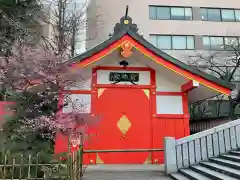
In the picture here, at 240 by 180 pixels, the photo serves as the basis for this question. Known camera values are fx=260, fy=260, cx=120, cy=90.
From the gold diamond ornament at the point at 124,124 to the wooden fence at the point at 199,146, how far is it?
2.55m

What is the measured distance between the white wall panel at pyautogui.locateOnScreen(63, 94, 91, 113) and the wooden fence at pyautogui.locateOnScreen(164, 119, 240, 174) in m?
3.57

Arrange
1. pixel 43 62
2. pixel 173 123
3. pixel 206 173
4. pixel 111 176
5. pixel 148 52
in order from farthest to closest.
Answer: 1. pixel 173 123
2. pixel 148 52
3. pixel 43 62
4. pixel 111 176
5. pixel 206 173

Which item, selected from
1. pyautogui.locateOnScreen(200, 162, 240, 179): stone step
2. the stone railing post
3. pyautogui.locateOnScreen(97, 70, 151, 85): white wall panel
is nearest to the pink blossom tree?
pyautogui.locateOnScreen(97, 70, 151, 85): white wall panel

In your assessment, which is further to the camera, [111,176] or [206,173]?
[111,176]

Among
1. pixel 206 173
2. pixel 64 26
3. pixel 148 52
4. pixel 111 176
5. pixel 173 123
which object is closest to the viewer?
pixel 206 173

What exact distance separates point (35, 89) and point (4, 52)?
836 cm

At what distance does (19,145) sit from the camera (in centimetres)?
816

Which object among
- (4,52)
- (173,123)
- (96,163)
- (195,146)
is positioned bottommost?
(96,163)

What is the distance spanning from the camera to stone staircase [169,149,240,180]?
276 inches

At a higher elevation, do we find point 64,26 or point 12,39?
point 64,26

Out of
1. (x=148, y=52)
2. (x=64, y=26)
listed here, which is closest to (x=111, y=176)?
(x=148, y=52)

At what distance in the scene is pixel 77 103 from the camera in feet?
33.8

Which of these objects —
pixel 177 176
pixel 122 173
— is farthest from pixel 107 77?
pixel 177 176

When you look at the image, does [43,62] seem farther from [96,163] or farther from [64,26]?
[64,26]
